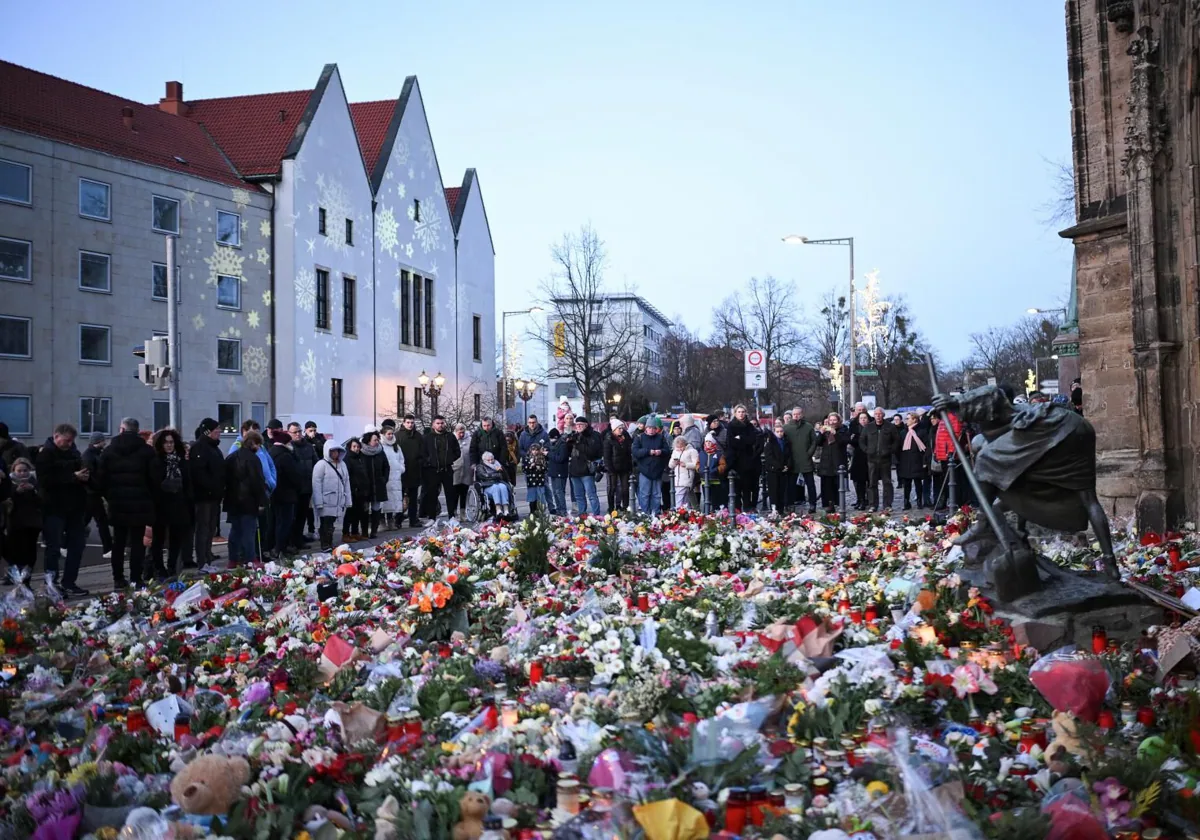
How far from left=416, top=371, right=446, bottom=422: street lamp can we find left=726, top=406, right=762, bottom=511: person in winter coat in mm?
30057

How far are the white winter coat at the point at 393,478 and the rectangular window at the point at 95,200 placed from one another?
23.5 m

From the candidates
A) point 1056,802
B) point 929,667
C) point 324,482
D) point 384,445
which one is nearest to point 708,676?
point 929,667

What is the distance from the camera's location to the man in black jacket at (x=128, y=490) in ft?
41.7

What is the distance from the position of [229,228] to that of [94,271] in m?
5.89

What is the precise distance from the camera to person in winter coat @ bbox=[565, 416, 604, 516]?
20.2 meters

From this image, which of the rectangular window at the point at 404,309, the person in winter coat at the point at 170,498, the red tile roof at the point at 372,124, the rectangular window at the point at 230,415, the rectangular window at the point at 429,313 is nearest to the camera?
the person in winter coat at the point at 170,498

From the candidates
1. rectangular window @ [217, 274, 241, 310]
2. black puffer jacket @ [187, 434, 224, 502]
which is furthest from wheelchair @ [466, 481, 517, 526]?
rectangular window @ [217, 274, 241, 310]

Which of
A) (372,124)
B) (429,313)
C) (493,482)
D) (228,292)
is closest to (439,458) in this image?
(493,482)

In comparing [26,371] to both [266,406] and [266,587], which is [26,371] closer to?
[266,406]

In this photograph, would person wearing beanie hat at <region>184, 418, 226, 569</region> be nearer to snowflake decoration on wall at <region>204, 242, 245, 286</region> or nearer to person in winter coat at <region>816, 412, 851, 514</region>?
person in winter coat at <region>816, 412, 851, 514</region>

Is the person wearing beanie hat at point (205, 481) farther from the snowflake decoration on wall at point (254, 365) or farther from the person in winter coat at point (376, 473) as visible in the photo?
the snowflake decoration on wall at point (254, 365)

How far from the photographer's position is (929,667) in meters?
6.17

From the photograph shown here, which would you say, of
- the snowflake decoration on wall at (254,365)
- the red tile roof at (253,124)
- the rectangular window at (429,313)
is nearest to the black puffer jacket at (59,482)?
the snowflake decoration on wall at (254,365)

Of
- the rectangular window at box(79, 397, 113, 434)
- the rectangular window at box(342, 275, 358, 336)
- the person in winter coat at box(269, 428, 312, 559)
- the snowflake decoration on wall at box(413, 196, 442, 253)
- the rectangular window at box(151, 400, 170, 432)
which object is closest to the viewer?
the person in winter coat at box(269, 428, 312, 559)
